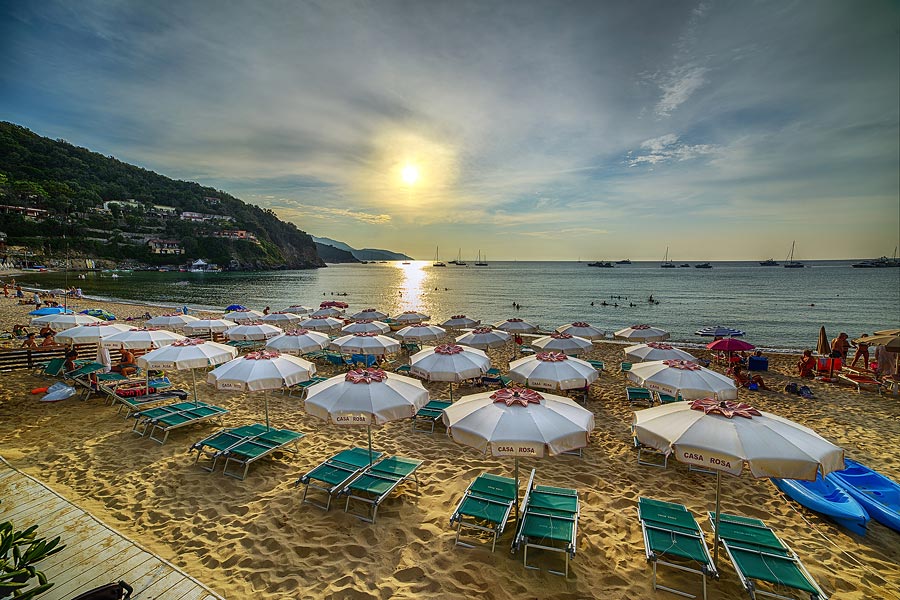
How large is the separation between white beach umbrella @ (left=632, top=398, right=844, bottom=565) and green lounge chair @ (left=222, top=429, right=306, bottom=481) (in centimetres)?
642

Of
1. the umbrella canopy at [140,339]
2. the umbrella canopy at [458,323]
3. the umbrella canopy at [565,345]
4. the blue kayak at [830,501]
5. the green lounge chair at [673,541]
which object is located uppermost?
the umbrella canopy at [140,339]

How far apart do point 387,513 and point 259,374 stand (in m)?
3.55

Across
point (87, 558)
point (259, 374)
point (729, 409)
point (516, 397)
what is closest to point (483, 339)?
point (259, 374)

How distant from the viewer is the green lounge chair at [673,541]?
14.9ft

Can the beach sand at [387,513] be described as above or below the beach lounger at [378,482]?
below

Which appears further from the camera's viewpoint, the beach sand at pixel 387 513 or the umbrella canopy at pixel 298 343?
the umbrella canopy at pixel 298 343

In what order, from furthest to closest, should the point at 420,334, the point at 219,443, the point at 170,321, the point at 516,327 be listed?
the point at 516,327 < the point at 170,321 < the point at 420,334 < the point at 219,443

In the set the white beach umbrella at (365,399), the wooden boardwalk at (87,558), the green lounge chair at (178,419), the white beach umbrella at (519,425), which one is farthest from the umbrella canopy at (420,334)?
the wooden boardwalk at (87,558)

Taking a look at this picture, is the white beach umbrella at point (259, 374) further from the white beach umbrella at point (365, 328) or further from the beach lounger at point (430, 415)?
the white beach umbrella at point (365, 328)

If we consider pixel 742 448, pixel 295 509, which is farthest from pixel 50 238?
pixel 742 448

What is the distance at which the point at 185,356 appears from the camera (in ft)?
28.2

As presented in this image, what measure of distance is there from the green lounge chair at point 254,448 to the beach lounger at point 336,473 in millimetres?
946

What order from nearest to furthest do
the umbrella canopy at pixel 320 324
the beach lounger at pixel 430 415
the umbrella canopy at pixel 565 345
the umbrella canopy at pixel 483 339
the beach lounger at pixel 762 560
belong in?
the beach lounger at pixel 762 560
the beach lounger at pixel 430 415
the umbrella canopy at pixel 565 345
the umbrella canopy at pixel 483 339
the umbrella canopy at pixel 320 324

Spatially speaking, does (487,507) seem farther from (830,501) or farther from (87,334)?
(87,334)
